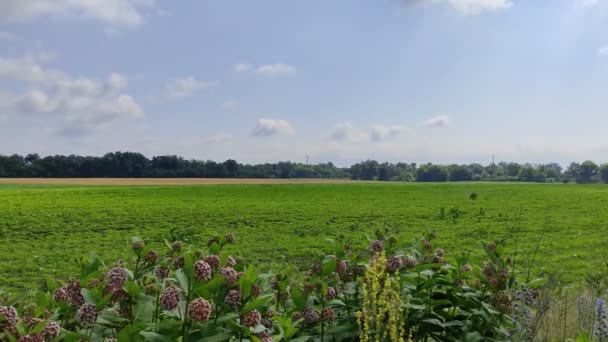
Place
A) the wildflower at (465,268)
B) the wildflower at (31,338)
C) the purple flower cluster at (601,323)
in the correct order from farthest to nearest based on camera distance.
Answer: the wildflower at (465,268)
the purple flower cluster at (601,323)
the wildflower at (31,338)

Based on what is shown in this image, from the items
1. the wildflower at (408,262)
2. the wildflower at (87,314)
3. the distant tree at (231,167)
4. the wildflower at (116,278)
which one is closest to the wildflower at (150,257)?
the wildflower at (116,278)

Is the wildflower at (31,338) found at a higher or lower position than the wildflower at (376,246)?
lower

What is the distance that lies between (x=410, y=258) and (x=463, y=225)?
19.5m

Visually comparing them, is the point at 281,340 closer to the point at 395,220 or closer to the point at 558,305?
the point at 558,305

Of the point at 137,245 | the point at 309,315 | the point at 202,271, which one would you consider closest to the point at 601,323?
the point at 309,315

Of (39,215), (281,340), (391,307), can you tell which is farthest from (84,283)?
(39,215)

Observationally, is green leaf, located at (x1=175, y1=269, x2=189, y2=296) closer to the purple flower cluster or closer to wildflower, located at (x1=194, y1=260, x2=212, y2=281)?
wildflower, located at (x1=194, y1=260, x2=212, y2=281)

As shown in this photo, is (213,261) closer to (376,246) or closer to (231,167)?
(376,246)

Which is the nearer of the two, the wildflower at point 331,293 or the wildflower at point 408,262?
the wildflower at point 331,293

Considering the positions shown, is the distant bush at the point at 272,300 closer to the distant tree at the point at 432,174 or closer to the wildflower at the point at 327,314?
the wildflower at the point at 327,314

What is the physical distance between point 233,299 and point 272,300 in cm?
68

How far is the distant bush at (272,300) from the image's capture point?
1953mm

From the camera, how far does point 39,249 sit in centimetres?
1562

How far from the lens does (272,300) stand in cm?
271
